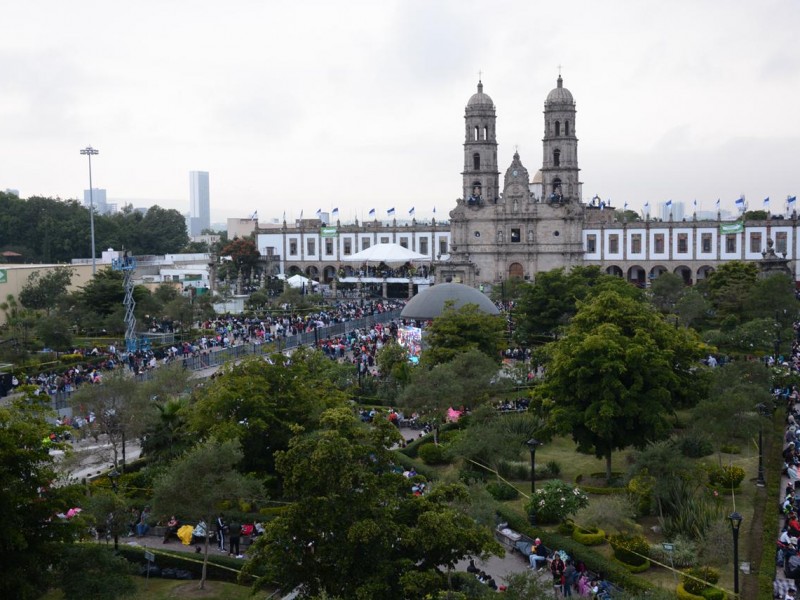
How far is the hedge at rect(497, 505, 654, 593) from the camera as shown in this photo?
17.0 meters

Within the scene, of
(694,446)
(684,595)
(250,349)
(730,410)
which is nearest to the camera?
(684,595)

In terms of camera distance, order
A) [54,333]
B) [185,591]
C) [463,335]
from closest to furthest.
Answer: [185,591] → [463,335] → [54,333]

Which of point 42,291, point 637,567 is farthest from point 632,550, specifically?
point 42,291

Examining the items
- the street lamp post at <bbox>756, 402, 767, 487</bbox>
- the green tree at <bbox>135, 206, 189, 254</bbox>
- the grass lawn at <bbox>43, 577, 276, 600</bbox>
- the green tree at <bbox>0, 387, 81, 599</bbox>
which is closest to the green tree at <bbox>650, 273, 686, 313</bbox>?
the street lamp post at <bbox>756, 402, 767, 487</bbox>

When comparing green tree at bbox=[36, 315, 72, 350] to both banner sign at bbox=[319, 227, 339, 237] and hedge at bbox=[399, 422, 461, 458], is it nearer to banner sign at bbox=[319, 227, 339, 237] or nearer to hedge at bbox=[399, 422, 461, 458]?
hedge at bbox=[399, 422, 461, 458]

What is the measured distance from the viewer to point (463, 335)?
1346 inches

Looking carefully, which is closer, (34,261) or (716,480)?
(716,480)

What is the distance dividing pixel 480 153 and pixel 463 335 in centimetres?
4719

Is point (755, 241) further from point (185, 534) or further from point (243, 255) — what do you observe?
point (185, 534)

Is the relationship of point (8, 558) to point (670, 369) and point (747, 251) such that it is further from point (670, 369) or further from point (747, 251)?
point (747, 251)

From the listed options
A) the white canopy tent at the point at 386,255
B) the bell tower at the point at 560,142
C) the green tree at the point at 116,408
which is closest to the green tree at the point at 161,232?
the white canopy tent at the point at 386,255

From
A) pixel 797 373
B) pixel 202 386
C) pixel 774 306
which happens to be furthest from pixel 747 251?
pixel 202 386

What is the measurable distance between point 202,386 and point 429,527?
597 inches

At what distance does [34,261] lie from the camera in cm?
9238
